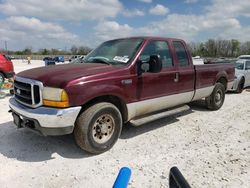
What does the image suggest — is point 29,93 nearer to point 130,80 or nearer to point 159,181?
point 130,80

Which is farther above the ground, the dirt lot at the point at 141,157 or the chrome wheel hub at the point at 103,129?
the chrome wheel hub at the point at 103,129

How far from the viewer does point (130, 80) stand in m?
4.29

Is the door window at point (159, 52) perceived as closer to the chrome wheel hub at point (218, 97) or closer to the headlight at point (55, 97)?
the headlight at point (55, 97)

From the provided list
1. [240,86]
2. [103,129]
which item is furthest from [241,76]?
[103,129]

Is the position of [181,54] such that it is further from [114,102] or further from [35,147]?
[35,147]

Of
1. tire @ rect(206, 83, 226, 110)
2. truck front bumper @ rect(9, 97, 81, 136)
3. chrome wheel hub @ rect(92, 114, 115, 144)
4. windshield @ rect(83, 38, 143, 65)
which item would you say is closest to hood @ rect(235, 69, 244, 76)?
tire @ rect(206, 83, 226, 110)

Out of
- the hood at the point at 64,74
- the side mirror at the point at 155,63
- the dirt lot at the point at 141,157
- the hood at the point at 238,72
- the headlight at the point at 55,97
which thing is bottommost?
the dirt lot at the point at 141,157

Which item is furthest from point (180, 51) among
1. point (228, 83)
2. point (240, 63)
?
point (240, 63)

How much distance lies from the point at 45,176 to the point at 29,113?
0.96m

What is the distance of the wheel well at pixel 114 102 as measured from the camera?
3.93 m

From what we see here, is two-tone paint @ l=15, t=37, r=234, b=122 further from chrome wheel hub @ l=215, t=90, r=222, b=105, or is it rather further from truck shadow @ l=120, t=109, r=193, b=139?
chrome wheel hub @ l=215, t=90, r=222, b=105

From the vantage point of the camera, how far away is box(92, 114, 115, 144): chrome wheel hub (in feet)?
13.1

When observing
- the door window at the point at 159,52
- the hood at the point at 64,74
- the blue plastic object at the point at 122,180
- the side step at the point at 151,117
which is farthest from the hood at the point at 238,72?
the blue plastic object at the point at 122,180

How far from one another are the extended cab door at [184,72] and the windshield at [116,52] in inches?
42.9
